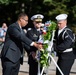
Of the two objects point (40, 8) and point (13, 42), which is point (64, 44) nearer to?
point (13, 42)

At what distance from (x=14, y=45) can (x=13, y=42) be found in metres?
0.06

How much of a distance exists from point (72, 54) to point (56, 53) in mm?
306

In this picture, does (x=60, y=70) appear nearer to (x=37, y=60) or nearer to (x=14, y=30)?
(x=37, y=60)

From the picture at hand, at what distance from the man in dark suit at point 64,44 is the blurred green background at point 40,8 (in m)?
16.6

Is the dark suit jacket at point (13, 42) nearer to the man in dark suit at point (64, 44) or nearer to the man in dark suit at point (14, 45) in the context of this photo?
the man in dark suit at point (14, 45)

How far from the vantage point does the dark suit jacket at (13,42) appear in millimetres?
7199

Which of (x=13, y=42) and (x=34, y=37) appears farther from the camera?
Result: (x=34, y=37)

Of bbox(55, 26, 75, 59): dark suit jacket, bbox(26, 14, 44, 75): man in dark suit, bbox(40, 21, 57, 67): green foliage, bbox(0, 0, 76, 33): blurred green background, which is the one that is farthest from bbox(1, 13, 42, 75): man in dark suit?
bbox(0, 0, 76, 33): blurred green background

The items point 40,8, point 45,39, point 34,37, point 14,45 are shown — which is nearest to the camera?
point 14,45

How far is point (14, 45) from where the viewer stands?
7285mm

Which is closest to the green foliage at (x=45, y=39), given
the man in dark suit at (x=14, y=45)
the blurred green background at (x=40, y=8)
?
the man in dark suit at (x=14, y=45)

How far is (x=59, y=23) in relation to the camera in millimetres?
7555

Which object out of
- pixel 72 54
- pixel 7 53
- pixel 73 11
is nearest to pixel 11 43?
pixel 7 53

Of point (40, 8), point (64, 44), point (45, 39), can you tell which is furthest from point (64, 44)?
point (40, 8)
